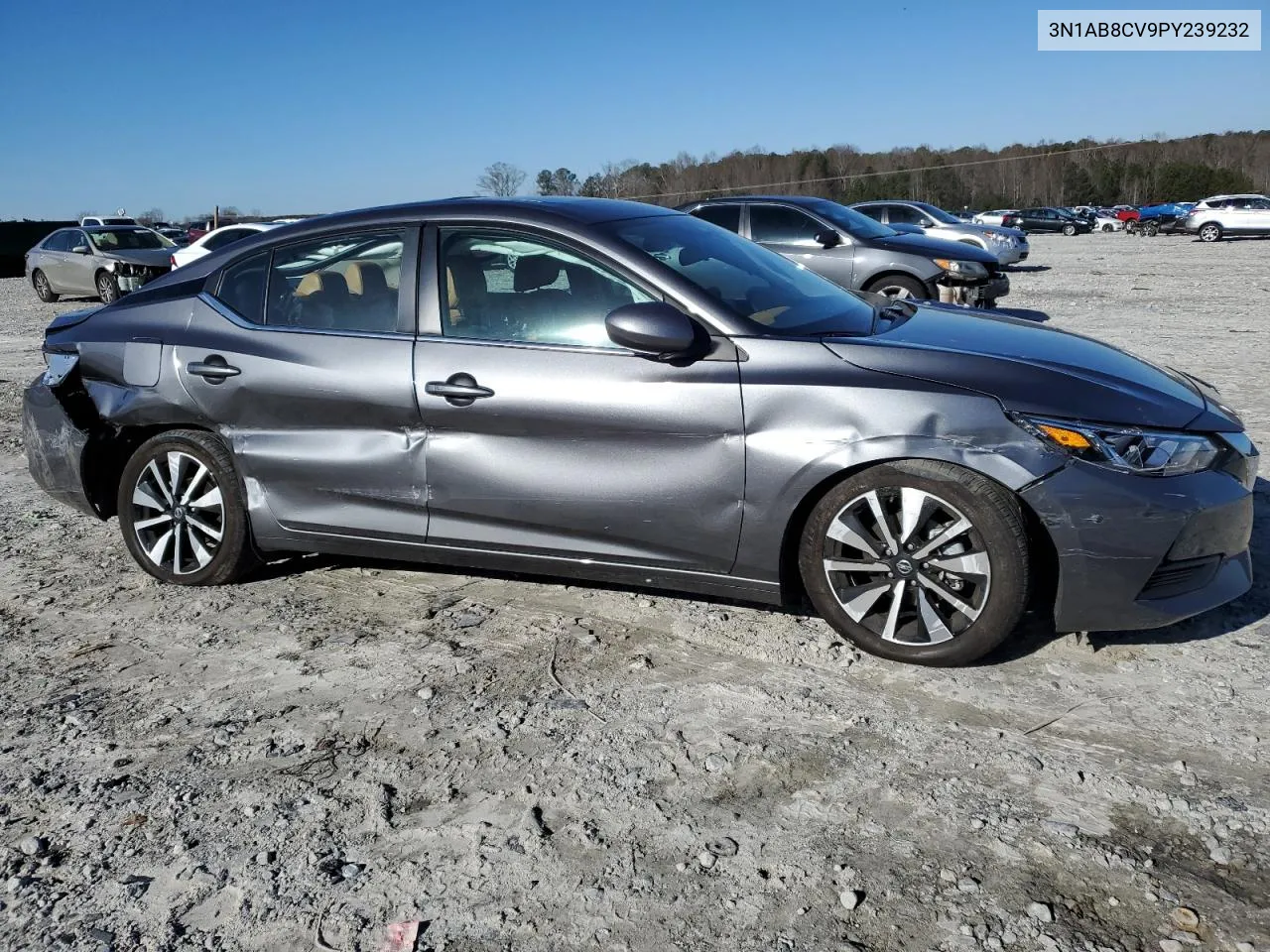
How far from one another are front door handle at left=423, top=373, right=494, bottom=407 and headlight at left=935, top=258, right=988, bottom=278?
31.6ft

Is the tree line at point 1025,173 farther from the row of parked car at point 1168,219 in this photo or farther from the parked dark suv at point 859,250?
the parked dark suv at point 859,250

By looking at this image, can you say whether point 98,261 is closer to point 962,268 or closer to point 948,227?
point 962,268

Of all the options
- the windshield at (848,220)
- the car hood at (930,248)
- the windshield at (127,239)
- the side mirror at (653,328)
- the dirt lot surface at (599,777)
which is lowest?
the dirt lot surface at (599,777)

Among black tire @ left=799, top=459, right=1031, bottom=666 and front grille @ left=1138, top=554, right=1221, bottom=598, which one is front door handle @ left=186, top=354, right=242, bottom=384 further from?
front grille @ left=1138, top=554, right=1221, bottom=598

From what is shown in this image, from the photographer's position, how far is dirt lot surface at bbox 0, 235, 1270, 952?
2588mm

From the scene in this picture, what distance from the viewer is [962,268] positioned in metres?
12.8

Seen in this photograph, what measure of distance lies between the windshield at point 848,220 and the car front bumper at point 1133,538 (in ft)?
32.3

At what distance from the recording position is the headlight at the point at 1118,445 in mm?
3533

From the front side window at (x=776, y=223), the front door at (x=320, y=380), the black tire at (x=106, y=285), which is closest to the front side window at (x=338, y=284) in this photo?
the front door at (x=320, y=380)

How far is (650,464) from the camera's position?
156 inches

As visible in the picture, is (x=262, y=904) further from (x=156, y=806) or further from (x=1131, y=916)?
(x=1131, y=916)

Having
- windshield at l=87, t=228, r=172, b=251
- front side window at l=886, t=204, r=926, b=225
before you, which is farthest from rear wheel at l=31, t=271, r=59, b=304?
front side window at l=886, t=204, r=926, b=225

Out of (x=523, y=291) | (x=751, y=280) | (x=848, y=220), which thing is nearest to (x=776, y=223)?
(x=848, y=220)

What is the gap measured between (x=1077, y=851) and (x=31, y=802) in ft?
9.36
